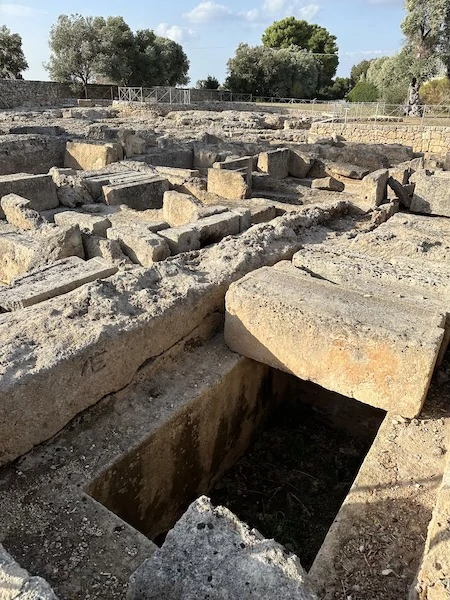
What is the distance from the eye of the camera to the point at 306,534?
404 cm

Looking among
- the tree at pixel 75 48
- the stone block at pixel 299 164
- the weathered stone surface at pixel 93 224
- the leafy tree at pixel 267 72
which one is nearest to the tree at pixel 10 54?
the tree at pixel 75 48

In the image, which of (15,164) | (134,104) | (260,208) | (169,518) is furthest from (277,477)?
(134,104)

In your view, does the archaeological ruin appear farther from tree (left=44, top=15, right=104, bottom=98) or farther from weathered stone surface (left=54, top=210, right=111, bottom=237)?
tree (left=44, top=15, right=104, bottom=98)

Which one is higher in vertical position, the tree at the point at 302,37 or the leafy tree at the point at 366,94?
the tree at the point at 302,37

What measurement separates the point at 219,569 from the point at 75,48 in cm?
4307

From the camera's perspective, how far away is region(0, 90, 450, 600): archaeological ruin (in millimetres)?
2373

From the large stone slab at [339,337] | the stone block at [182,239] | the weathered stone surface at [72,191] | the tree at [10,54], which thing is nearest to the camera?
the large stone slab at [339,337]

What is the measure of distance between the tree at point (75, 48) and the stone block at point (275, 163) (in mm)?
30774

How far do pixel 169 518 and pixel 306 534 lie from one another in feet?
3.77

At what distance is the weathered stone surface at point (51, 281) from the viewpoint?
428 centimetres

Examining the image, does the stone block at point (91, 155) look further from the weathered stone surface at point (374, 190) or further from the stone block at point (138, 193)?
the weathered stone surface at point (374, 190)

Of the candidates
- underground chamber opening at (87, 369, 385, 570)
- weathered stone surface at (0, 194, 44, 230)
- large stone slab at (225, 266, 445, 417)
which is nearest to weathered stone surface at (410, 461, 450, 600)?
large stone slab at (225, 266, 445, 417)

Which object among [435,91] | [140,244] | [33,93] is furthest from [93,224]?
[435,91]

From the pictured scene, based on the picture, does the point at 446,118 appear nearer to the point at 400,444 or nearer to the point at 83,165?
the point at 83,165
